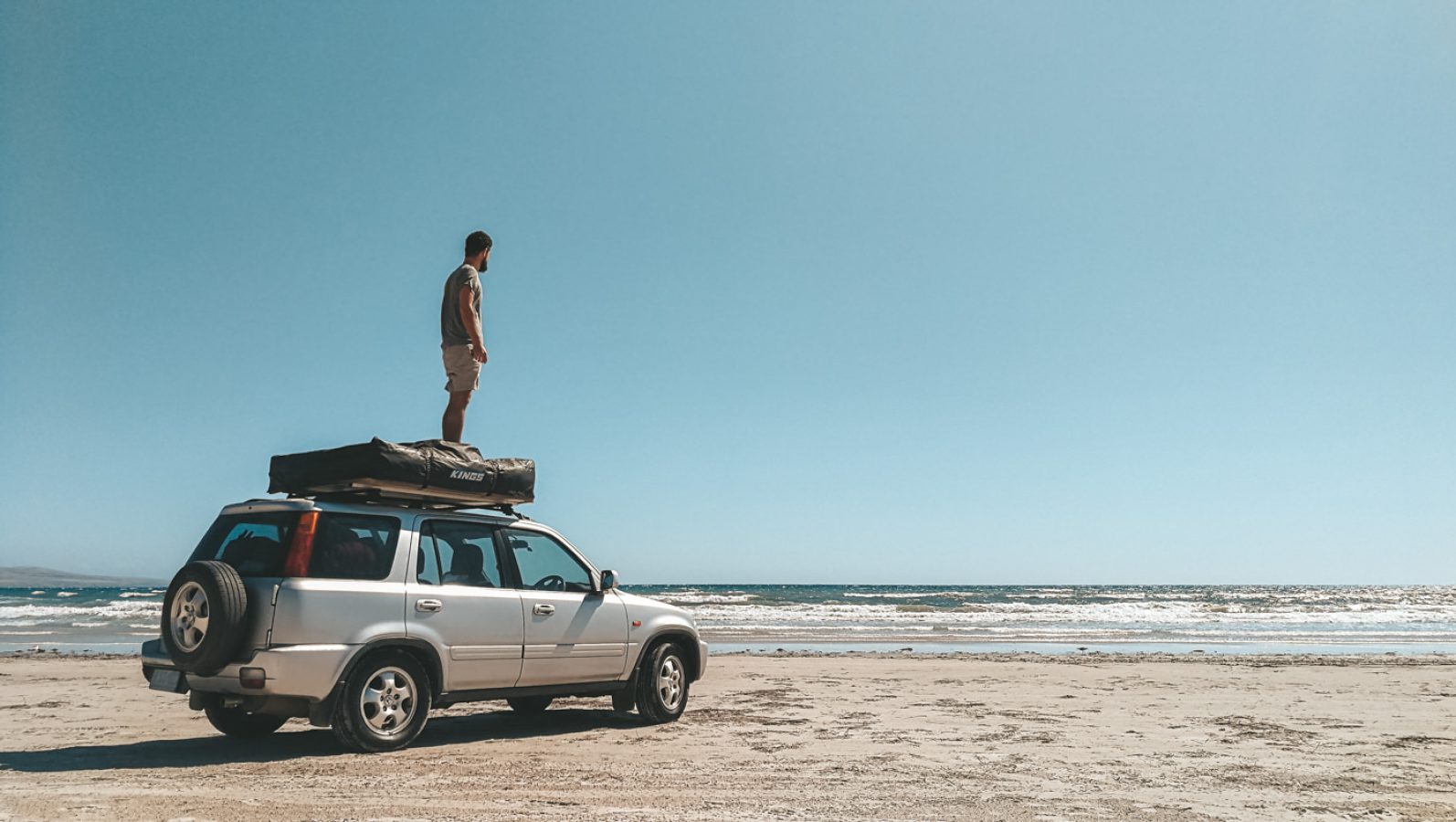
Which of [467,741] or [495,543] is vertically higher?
[495,543]

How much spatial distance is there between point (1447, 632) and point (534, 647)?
30.0 meters

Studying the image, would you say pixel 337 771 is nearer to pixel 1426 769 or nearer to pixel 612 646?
pixel 612 646

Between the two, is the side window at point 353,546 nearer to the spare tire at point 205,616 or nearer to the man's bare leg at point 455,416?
the spare tire at point 205,616

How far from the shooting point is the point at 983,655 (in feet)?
59.5

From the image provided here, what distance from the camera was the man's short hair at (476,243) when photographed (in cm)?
861

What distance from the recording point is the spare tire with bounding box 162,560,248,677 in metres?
6.37

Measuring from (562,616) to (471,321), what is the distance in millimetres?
2562

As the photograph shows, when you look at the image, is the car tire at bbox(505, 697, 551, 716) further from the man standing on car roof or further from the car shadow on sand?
the man standing on car roof

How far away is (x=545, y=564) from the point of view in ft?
27.8

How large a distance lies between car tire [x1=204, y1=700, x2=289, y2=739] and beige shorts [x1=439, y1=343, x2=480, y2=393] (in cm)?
290

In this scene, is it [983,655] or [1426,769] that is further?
[983,655]

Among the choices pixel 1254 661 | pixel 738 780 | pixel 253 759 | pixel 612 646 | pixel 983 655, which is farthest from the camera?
pixel 983 655

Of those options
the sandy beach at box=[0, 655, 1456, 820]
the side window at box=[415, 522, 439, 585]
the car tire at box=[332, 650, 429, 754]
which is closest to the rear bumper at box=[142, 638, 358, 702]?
the car tire at box=[332, 650, 429, 754]

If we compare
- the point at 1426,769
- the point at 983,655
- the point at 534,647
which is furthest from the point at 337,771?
the point at 983,655
